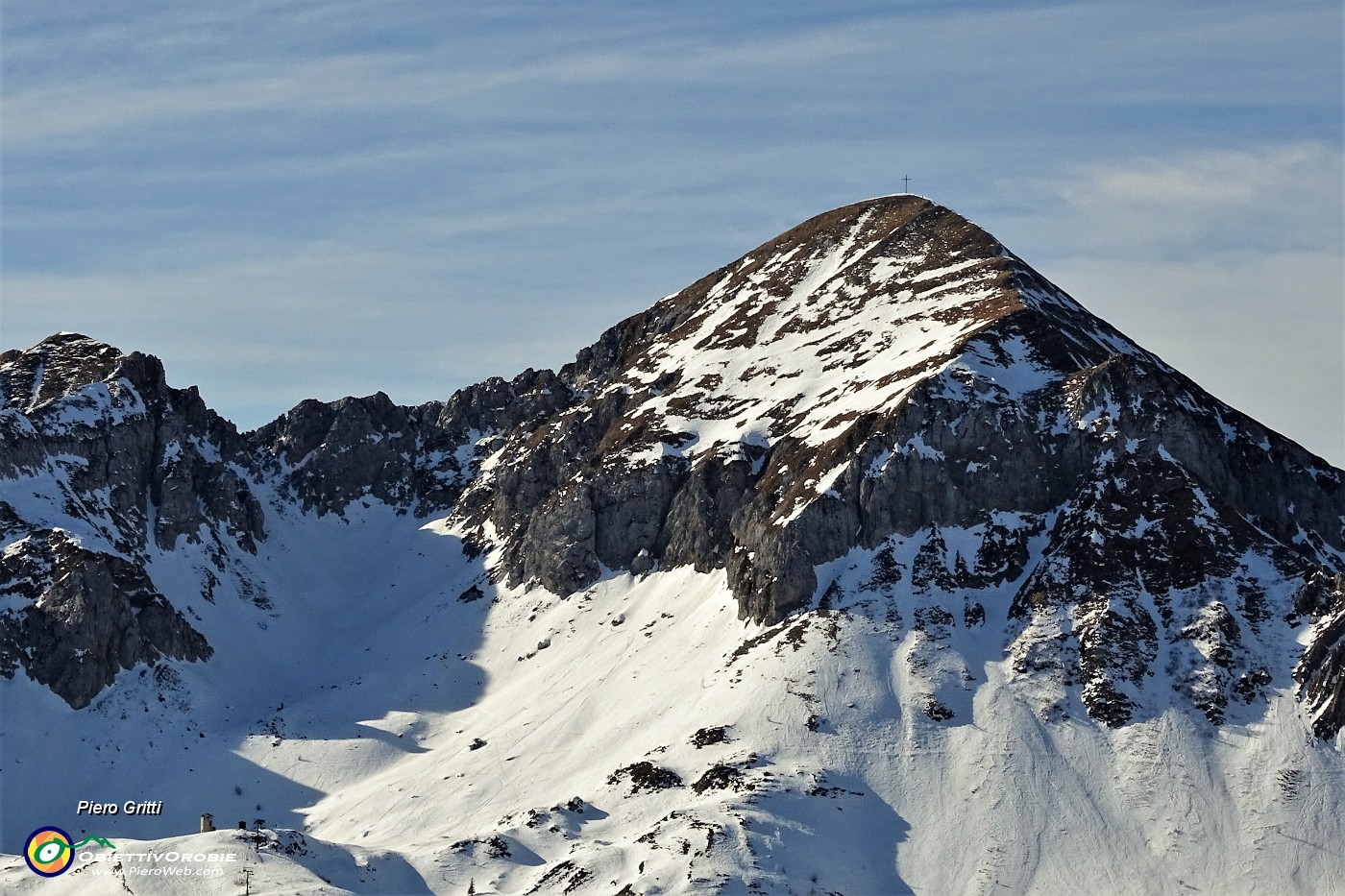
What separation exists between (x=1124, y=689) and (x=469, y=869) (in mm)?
67358

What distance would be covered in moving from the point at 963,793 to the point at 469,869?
47667mm

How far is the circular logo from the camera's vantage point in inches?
6481

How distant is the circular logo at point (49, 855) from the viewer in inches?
6481

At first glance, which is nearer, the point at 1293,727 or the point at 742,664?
the point at 1293,727

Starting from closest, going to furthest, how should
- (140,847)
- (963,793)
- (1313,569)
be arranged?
(140,847) → (963,793) → (1313,569)

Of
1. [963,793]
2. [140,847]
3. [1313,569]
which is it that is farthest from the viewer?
[1313,569]

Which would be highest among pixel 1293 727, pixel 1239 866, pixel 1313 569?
pixel 1313 569

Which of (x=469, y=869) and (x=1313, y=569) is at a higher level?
(x=1313, y=569)

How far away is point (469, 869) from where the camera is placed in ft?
566

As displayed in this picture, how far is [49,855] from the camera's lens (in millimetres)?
169875

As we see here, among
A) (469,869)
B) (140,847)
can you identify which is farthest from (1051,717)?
(140,847)

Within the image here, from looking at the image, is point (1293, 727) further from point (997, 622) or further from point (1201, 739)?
point (997, 622)

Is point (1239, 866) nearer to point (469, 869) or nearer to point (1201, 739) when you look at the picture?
point (1201, 739)

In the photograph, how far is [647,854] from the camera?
550 ft
